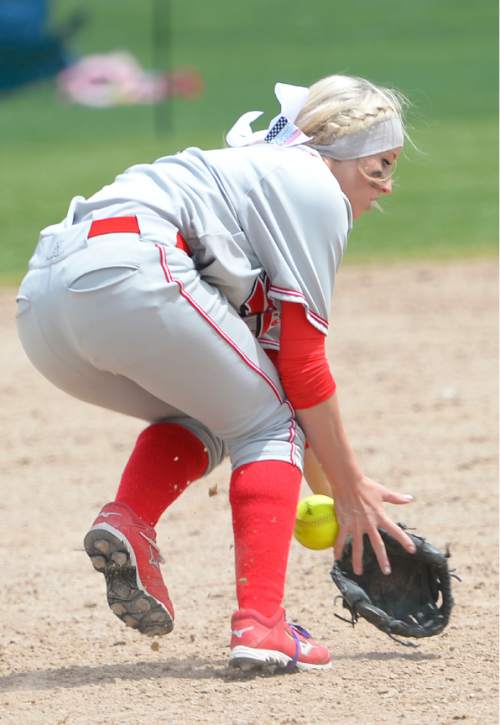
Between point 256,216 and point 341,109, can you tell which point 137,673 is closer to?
point 256,216

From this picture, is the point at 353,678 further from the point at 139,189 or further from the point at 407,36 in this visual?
the point at 407,36

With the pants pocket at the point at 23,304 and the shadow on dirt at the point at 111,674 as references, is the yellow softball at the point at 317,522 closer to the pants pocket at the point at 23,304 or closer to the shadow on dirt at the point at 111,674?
the shadow on dirt at the point at 111,674

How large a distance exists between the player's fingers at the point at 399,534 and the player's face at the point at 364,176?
0.70 metres

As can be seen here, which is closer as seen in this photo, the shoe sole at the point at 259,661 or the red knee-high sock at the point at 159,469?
the shoe sole at the point at 259,661

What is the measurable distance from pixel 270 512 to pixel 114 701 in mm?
504

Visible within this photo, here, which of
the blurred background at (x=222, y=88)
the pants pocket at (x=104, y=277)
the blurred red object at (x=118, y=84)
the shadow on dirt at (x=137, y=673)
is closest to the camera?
the pants pocket at (x=104, y=277)

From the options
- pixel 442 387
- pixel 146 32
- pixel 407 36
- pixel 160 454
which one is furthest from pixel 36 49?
pixel 160 454

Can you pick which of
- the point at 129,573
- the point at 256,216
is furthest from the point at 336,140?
the point at 129,573

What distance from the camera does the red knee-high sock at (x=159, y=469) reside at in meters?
2.92

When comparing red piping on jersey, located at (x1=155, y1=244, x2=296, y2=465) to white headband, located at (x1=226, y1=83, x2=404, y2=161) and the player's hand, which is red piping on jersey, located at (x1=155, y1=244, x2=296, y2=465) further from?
white headband, located at (x1=226, y1=83, x2=404, y2=161)

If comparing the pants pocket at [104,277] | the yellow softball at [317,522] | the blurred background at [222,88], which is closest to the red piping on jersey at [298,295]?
the pants pocket at [104,277]

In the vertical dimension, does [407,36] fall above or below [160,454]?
below

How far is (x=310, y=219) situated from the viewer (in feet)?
8.84

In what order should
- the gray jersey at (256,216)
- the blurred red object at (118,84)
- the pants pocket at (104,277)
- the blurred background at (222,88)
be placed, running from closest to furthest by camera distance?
1. the pants pocket at (104,277)
2. the gray jersey at (256,216)
3. the blurred background at (222,88)
4. the blurred red object at (118,84)
